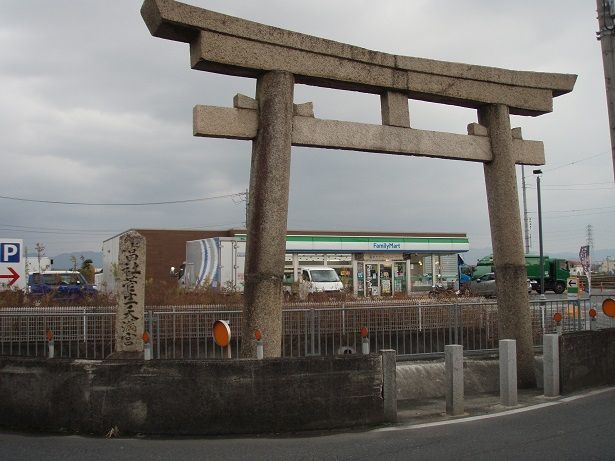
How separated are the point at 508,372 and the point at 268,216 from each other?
14.0 ft

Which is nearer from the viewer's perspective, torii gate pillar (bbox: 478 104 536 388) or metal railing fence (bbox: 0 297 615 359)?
torii gate pillar (bbox: 478 104 536 388)

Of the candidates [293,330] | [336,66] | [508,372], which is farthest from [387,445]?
[336,66]

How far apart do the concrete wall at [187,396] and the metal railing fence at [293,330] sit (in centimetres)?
417

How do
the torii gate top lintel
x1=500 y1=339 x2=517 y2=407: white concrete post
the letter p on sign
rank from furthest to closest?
the letter p on sign < x1=500 y1=339 x2=517 y2=407: white concrete post < the torii gate top lintel

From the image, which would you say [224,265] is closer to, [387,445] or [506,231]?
[506,231]

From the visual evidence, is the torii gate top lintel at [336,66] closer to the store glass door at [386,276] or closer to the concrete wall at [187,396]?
the concrete wall at [187,396]

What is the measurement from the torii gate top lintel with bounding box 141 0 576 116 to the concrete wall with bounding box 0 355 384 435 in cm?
431

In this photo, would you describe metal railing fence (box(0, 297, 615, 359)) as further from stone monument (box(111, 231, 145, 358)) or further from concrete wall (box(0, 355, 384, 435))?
concrete wall (box(0, 355, 384, 435))

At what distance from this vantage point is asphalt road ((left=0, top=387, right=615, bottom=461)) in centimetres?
651

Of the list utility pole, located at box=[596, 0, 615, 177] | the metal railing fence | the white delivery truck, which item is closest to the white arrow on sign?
the metal railing fence

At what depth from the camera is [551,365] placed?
9.95 m

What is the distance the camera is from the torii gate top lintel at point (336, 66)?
8.70 metres

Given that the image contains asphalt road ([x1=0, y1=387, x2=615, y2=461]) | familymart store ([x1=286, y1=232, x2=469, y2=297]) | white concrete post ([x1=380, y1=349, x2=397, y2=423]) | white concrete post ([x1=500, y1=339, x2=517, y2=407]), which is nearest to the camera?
asphalt road ([x1=0, y1=387, x2=615, y2=461])

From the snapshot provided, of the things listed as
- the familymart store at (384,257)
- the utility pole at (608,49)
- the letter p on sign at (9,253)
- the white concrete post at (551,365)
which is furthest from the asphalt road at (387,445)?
the familymart store at (384,257)
